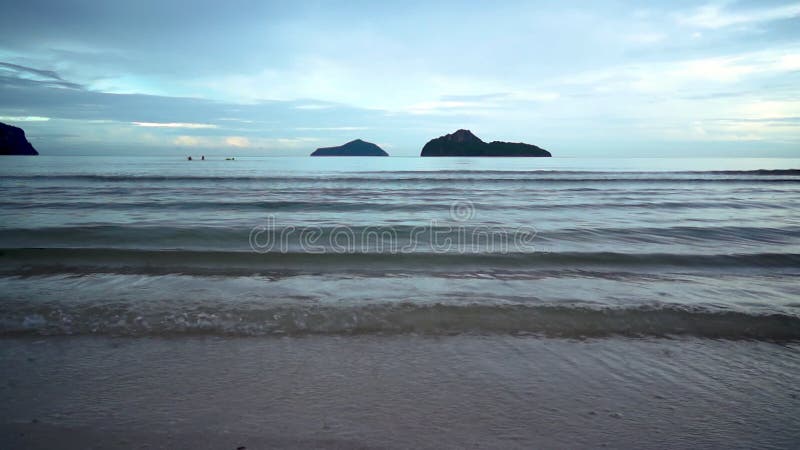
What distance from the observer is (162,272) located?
707 centimetres

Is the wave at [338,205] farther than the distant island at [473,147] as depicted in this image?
No

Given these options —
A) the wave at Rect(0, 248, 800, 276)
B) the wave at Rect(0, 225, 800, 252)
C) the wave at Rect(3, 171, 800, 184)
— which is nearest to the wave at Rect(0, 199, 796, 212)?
the wave at Rect(0, 225, 800, 252)

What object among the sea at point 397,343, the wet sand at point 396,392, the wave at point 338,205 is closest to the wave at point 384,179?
the wave at point 338,205

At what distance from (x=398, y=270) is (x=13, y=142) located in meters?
214

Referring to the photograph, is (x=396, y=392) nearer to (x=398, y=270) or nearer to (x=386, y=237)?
(x=398, y=270)

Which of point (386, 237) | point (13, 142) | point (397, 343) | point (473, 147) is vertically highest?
point (473, 147)

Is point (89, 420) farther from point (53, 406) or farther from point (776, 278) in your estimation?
point (776, 278)

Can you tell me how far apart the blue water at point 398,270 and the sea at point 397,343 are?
0.18 ft

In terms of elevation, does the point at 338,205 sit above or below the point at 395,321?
above

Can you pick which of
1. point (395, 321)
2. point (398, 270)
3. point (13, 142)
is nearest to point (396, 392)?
point (395, 321)

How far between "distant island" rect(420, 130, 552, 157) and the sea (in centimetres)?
16648

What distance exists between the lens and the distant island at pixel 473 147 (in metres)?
169

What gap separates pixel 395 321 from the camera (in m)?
4.73

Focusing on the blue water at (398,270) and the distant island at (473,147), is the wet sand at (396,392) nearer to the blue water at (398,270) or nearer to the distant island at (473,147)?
the blue water at (398,270)
